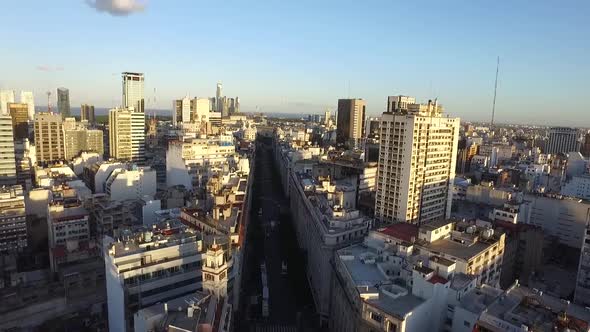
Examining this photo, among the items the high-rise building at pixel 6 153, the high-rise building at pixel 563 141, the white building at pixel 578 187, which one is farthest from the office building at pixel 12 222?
the high-rise building at pixel 563 141

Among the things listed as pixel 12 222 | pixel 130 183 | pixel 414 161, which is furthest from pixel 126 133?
pixel 414 161

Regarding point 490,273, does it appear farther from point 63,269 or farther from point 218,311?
point 63,269

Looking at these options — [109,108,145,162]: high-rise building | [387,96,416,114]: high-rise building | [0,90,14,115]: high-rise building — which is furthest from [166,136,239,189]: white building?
[0,90,14,115]: high-rise building

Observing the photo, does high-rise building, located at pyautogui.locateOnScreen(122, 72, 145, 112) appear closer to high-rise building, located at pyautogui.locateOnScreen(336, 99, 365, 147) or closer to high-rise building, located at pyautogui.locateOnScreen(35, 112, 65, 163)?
high-rise building, located at pyautogui.locateOnScreen(35, 112, 65, 163)

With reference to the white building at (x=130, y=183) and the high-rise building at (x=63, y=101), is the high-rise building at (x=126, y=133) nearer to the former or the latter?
the white building at (x=130, y=183)

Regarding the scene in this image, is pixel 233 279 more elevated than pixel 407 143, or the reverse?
pixel 407 143

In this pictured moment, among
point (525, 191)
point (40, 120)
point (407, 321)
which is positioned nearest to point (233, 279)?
point (407, 321)
